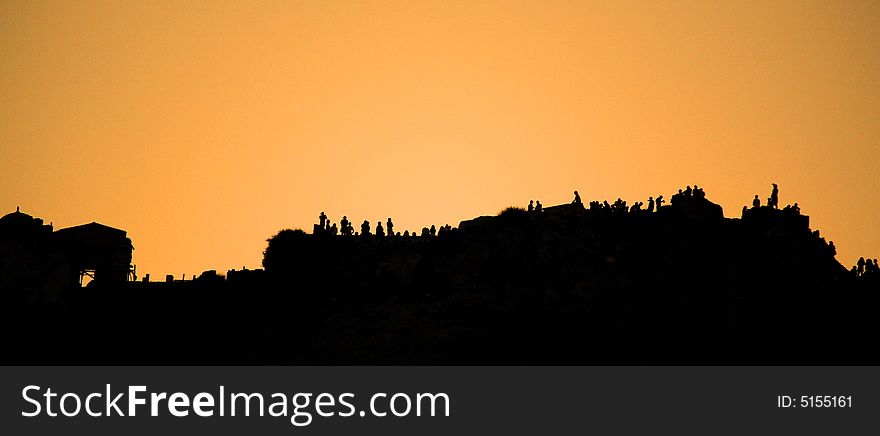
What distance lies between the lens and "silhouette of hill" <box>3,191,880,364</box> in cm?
6444

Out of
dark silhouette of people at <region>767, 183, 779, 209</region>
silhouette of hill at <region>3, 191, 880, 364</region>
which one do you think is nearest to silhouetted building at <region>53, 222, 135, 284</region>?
silhouette of hill at <region>3, 191, 880, 364</region>

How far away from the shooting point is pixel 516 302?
6781 cm

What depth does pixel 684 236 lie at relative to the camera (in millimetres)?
72188

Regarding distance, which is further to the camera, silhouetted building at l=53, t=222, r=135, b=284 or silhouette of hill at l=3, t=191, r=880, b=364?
silhouetted building at l=53, t=222, r=135, b=284

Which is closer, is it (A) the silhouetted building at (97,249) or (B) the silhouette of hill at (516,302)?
(B) the silhouette of hill at (516,302)

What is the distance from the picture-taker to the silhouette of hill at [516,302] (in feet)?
211

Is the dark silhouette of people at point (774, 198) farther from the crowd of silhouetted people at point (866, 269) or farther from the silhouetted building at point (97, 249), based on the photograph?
the silhouetted building at point (97, 249)

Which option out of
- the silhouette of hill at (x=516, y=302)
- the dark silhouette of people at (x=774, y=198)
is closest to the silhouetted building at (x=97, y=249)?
the silhouette of hill at (x=516, y=302)

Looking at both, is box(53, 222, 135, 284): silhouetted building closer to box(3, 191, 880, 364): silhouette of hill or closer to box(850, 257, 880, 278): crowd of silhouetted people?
box(3, 191, 880, 364): silhouette of hill

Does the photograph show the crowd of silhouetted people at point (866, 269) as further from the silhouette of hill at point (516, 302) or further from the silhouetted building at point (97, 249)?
the silhouetted building at point (97, 249)

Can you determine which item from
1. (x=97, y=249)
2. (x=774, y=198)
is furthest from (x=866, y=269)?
(x=97, y=249)
